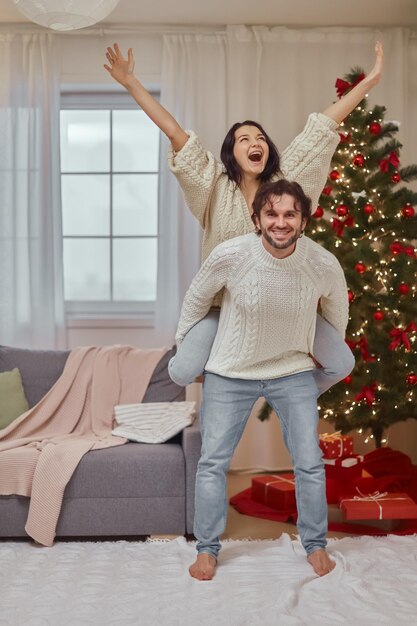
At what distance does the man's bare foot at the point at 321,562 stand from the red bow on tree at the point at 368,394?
1.21 meters

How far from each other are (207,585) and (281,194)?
50.3 inches

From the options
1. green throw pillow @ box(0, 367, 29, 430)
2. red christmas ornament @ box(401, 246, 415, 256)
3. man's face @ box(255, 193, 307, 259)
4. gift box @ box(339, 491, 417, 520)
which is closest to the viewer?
man's face @ box(255, 193, 307, 259)

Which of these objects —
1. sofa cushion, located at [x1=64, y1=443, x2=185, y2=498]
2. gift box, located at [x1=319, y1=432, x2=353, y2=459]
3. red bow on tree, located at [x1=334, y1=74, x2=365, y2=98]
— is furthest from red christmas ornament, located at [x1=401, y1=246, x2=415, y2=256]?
sofa cushion, located at [x1=64, y1=443, x2=185, y2=498]

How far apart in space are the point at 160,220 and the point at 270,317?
2.40 m

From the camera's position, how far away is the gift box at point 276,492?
402 centimetres

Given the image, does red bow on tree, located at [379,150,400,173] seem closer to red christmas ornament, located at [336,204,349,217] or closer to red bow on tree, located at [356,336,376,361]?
red christmas ornament, located at [336,204,349,217]

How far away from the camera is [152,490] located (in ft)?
11.5

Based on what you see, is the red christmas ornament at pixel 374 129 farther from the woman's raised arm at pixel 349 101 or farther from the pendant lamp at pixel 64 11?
the pendant lamp at pixel 64 11

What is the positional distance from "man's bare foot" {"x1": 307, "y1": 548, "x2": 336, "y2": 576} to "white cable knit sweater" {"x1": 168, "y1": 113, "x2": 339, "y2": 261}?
1108 mm

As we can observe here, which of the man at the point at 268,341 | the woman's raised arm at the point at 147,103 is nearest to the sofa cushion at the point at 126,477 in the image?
the man at the point at 268,341

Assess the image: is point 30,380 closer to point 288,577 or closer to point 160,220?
point 160,220

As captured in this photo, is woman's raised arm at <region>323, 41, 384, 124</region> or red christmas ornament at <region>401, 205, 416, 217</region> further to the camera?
red christmas ornament at <region>401, 205, 416, 217</region>

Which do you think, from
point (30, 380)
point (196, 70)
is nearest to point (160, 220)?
point (196, 70)

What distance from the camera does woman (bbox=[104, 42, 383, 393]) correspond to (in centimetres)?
286
